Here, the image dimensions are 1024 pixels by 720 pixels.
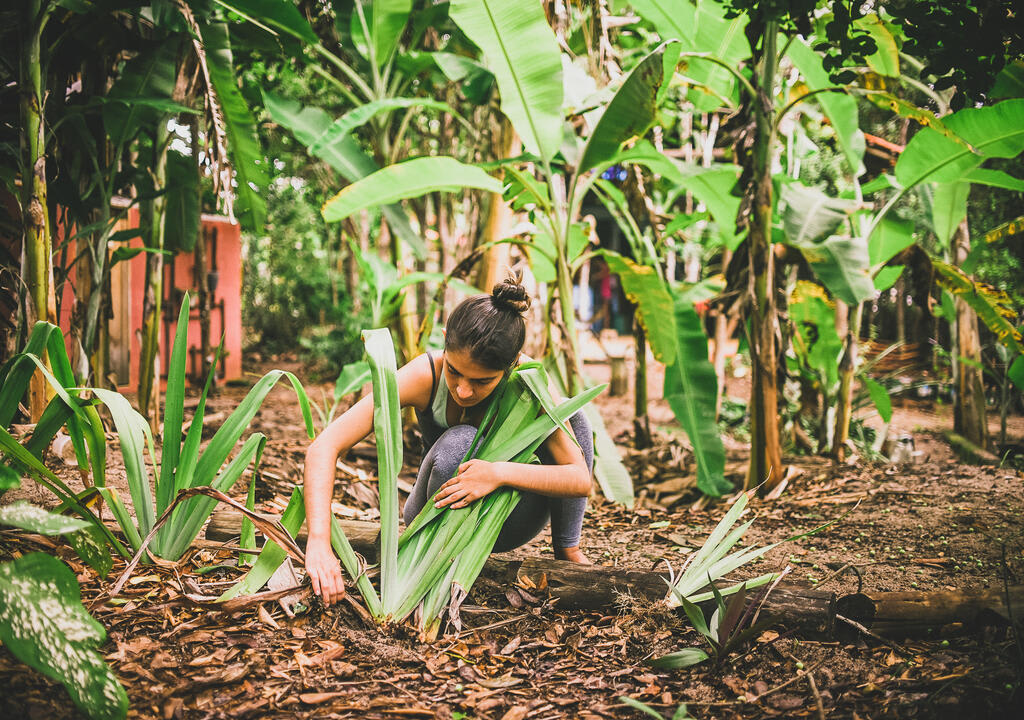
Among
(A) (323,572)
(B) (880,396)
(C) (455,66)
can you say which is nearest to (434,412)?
(A) (323,572)

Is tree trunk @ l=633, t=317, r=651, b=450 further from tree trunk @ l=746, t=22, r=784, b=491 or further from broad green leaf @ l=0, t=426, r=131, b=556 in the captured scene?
broad green leaf @ l=0, t=426, r=131, b=556

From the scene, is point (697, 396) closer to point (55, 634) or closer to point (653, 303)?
point (653, 303)

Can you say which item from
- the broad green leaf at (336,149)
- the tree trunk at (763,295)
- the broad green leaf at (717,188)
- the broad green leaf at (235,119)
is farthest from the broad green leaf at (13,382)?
the broad green leaf at (717,188)

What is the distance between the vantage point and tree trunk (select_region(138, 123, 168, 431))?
296 centimetres

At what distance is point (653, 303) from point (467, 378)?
1.54 metres

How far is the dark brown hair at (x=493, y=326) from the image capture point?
5.11ft

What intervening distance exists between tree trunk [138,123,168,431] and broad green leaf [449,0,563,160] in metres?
1.53

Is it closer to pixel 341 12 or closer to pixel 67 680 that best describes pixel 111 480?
pixel 67 680

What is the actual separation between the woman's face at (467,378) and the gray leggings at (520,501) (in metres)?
0.11

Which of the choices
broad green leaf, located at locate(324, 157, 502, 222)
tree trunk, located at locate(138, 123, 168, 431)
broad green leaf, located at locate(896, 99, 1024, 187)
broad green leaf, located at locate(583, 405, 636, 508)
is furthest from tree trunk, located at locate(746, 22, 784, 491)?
tree trunk, located at locate(138, 123, 168, 431)

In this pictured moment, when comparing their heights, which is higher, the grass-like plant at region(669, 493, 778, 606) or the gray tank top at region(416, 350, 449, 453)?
the gray tank top at region(416, 350, 449, 453)

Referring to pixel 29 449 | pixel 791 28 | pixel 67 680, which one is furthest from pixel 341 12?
pixel 67 680

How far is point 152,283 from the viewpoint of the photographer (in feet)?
9.87

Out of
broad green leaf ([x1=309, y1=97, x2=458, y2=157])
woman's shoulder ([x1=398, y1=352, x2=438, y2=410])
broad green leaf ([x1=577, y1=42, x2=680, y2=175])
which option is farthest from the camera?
broad green leaf ([x1=309, y1=97, x2=458, y2=157])
